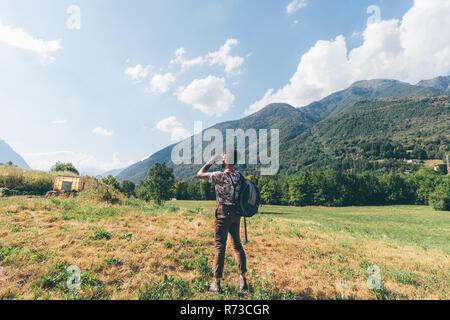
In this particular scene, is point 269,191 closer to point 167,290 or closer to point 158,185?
point 158,185

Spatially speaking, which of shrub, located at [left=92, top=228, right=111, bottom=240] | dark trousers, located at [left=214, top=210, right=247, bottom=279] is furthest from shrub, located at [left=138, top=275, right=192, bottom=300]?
shrub, located at [left=92, top=228, right=111, bottom=240]

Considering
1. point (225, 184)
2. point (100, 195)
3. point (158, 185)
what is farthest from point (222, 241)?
point (158, 185)

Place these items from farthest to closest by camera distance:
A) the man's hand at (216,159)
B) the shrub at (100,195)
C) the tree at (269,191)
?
the tree at (269,191)
the shrub at (100,195)
the man's hand at (216,159)

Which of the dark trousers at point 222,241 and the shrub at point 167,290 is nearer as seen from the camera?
the shrub at point 167,290

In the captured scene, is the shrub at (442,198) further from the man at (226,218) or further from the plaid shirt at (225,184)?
the plaid shirt at (225,184)

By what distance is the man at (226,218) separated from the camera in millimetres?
4531

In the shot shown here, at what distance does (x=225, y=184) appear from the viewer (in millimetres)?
4727

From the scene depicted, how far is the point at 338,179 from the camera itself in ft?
284

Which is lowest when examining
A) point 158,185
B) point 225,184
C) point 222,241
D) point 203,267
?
point 203,267

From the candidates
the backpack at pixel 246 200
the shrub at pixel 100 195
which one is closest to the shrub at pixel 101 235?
the backpack at pixel 246 200

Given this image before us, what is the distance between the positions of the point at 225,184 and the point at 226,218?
0.80m
